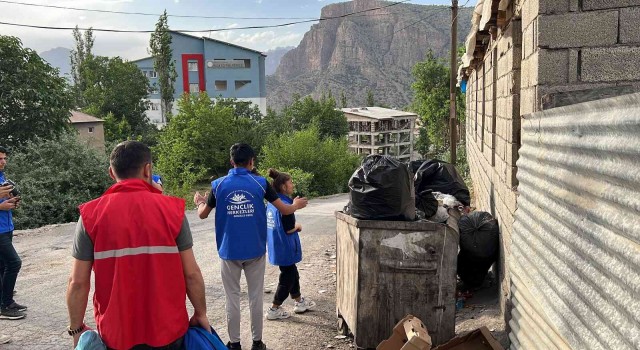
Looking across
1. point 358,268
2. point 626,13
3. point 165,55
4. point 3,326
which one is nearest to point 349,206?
point 358,268

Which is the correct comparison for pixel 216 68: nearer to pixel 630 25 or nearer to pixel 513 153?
pixel 513 153

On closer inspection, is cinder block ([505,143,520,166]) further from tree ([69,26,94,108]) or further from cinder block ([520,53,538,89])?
tree ([69,26,94,108])

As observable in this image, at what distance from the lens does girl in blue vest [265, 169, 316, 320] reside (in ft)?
17.1

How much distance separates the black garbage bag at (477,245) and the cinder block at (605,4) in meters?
2.28

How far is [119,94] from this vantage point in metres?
48.5

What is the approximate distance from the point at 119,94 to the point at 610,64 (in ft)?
165

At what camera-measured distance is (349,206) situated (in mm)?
4594

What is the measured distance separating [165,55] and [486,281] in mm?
47769

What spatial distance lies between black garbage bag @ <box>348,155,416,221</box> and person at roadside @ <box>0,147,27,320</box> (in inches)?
144

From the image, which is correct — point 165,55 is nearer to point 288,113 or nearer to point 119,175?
point 288,113

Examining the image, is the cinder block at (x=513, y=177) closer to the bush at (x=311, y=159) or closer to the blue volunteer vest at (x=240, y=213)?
the blue volunteer vest at (x=240, y=213)

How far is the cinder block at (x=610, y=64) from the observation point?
3.27 meters

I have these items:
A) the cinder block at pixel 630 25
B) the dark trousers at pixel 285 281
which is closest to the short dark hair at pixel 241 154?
the dark trousers at pixel 285 281

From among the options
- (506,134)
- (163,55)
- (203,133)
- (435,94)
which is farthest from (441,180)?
(163,55)
